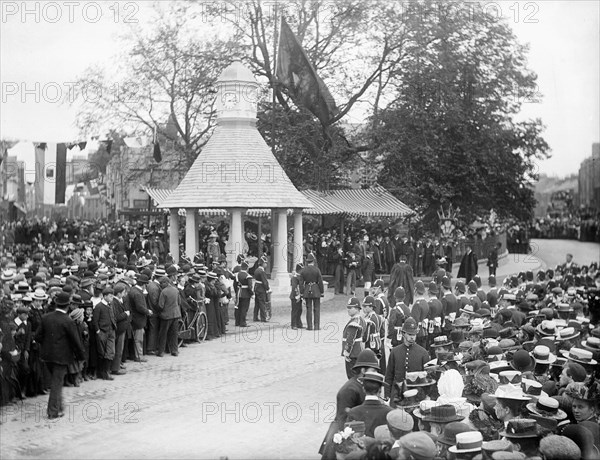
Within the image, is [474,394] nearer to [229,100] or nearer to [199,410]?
Result: [199,410]

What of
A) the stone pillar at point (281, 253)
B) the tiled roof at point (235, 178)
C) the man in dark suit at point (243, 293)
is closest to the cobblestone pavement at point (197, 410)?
the man in dark suit at point (243, 293)

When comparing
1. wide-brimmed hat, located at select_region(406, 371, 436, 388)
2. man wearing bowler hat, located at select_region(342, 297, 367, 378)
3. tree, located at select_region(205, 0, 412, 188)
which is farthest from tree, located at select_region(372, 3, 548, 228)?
wide-brimmed hat, located at select_region(406, 371, 436, 388)

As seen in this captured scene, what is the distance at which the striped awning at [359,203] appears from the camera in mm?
30484

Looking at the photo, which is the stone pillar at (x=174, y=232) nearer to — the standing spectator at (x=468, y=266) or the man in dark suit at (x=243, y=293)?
the man in dark suit at (x=243, y=293)

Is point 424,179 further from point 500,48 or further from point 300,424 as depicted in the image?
point 300,424

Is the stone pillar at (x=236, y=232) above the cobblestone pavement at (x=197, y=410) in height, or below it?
above

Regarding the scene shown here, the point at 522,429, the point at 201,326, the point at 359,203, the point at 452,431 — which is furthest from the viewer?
the point at 359,203

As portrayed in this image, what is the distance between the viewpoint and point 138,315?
1468 centimetres

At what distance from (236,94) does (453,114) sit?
1216 centimetres

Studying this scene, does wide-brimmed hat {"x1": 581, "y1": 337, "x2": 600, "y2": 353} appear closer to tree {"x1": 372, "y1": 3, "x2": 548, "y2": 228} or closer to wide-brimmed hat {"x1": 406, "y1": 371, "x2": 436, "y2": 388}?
wide-brimmed hat {"x1": 406, "y1": 371, "x2": 436, "y2": 388}

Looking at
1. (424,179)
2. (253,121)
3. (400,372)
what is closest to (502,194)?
(424,179)

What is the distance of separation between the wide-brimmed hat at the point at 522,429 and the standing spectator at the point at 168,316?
33.1 ft

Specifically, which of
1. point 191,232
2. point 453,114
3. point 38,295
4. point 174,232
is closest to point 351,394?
point 38,295

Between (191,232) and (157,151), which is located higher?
(157,151)
